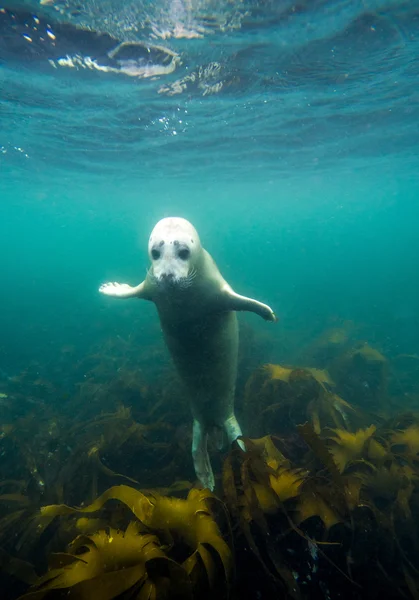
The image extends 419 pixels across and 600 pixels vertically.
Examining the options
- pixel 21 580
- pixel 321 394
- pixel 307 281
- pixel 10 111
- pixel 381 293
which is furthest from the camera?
pixel 307 281

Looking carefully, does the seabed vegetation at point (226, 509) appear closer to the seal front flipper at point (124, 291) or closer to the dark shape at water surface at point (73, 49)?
the seal front flipper at point (124, 291)

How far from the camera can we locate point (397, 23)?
6824 millimetres

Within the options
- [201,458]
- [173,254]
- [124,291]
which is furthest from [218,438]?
[173,254]

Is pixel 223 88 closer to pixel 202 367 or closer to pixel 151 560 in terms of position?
pixel 202 367

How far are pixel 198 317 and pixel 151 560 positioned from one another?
2.07m

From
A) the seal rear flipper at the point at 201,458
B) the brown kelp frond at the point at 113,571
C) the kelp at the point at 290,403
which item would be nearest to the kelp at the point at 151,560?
the brown kelp frond at the point at 113,571

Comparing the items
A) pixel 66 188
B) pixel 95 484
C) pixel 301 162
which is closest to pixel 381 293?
pixel 301 162

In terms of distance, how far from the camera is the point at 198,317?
3432 millimetres

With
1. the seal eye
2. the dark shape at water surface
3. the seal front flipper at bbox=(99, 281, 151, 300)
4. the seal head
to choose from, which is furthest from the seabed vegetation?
the dark shape at water surface

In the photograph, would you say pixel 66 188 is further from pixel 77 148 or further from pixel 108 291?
pixel 108 291

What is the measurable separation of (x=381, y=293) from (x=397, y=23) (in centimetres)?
1737

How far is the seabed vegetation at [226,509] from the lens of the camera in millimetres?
1927

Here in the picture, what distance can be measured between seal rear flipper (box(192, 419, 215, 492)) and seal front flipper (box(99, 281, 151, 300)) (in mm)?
1891

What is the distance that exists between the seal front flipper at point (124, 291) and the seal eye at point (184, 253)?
1.04 metres
